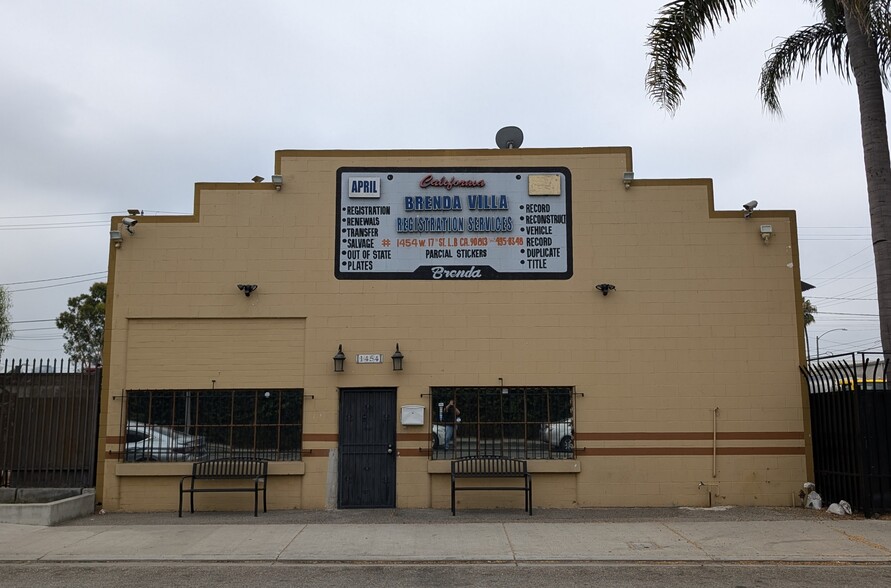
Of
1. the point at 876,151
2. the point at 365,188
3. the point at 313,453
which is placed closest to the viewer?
the point at 876,151

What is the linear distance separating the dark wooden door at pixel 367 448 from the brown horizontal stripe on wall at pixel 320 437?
0.40ft

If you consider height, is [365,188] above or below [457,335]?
above

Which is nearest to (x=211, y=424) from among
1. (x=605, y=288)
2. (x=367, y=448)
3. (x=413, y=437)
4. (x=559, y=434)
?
(x=367, y=448)

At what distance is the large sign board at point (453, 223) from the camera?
46.1 ft

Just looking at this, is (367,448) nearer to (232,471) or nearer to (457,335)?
(232,471)

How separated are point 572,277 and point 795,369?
420cm

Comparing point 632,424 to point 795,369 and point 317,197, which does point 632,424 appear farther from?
point 317,197

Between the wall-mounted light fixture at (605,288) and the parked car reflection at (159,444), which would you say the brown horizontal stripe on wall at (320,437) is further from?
the wall-mounted light fixture at (605,288)

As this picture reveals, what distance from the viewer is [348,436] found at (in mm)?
13648

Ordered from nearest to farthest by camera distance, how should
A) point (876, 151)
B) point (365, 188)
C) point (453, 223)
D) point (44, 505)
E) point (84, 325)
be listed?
point (44, 505) < point (876, 151) < point (453, 223) < point (365, 188) < point (84, 325)

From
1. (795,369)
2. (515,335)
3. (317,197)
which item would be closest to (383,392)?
(515,335)

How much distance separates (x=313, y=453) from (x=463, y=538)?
372 centimetres

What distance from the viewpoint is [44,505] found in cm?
1201

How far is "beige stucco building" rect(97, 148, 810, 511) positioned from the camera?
1353 centimetres
